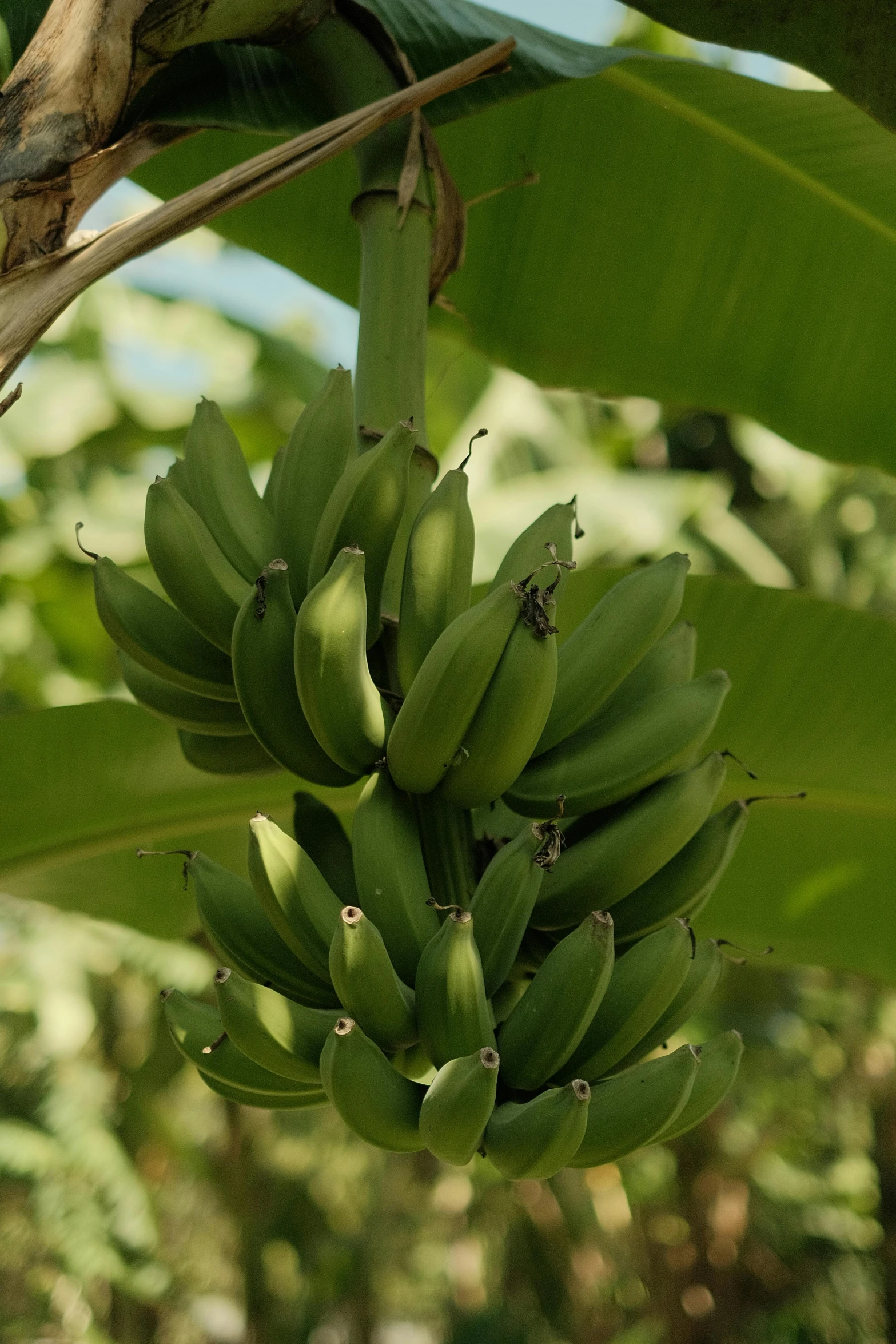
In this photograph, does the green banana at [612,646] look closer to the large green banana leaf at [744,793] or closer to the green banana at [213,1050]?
the green banana at [213,1050]

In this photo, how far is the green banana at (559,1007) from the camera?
2.51 ft

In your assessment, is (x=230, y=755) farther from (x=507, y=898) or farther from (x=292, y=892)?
(x=507, y=898)

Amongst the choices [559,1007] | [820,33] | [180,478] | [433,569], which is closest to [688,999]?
[559,1007]

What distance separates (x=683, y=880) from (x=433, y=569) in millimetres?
339

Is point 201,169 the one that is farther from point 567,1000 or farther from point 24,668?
point 24,668

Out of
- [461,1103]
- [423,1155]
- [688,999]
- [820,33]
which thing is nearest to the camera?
[461,1103]

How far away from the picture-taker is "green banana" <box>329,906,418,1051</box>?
746 millimetres

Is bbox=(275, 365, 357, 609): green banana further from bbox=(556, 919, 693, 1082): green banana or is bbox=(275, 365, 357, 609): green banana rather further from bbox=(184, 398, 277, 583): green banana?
bbox=(556, 919, 693, 1082): green banana

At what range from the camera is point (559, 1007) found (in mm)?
774

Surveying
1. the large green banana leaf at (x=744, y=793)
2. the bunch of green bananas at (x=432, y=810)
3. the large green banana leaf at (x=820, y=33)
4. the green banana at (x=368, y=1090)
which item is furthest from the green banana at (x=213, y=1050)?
the large green banana leaf at (x=820, y=33)

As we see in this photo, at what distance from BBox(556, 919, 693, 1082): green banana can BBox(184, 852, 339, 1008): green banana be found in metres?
0.21

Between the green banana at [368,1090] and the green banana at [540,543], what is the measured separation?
1.30 feet

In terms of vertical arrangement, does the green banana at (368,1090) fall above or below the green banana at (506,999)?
above

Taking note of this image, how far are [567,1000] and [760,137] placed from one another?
1249mm
